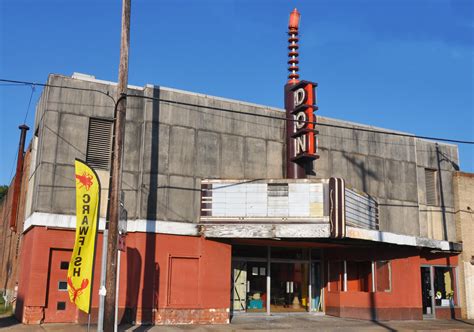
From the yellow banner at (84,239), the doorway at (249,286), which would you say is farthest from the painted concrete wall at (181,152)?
the yellow banner at (84,239)

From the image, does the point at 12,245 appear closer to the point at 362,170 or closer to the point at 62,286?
the point at 62,286

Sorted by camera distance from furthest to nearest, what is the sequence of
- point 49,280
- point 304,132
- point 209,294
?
point 304,132, point 209,294, point 49,280

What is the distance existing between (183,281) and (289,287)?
20.7 feet

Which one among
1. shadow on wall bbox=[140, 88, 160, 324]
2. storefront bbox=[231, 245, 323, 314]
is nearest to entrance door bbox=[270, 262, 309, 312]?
storefront bbox=[231, 245, 323, 314]

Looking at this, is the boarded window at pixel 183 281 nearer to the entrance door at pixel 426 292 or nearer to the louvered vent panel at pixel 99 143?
the louvered vent panel at pixel 99 143

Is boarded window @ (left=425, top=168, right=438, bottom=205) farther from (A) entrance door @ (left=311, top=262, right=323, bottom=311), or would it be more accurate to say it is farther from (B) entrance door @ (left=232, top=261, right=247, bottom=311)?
(B) entrance door @ (left=232, top=261, right=247, bottom=311)

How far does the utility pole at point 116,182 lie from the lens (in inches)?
530

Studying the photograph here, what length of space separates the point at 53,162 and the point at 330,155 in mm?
11559

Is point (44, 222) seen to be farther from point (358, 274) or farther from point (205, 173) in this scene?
point (358, 274)

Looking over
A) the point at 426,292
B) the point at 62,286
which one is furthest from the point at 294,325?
the point at 426,292

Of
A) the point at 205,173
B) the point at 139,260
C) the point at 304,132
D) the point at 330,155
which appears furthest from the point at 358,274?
the point at 139,260

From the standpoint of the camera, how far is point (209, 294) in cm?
1956

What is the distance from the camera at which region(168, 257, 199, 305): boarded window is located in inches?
752

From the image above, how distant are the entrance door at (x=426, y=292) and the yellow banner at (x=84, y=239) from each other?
16842 millimetres
